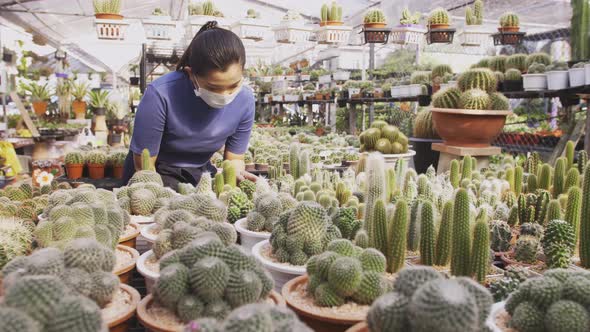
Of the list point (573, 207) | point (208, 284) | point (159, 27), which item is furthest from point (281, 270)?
point (159, 27)

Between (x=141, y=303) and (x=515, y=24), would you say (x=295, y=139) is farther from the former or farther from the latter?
(x=141, y=303)

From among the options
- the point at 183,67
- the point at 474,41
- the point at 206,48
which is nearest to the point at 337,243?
the point at 206,48

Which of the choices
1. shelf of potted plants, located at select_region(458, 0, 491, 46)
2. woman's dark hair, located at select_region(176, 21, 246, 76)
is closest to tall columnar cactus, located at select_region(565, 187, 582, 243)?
woman's dark hair, located at select_region(176, 21, 246, 76)

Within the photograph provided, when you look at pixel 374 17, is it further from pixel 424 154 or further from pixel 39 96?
pixel 39 96

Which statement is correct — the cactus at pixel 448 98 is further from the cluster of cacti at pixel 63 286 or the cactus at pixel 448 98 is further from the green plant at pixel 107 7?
the green plant at pixel 107 7

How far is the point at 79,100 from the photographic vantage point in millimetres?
9484

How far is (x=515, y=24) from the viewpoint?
266 inches

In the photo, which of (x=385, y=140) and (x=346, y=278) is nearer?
(x=346, y=278)

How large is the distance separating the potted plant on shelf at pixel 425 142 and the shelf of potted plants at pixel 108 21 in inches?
130

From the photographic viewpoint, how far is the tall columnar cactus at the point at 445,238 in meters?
1.57

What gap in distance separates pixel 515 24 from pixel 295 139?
3.33m

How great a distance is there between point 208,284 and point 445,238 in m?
0.82

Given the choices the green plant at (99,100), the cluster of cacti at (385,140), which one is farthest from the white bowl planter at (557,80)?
the green plant at (99,100)

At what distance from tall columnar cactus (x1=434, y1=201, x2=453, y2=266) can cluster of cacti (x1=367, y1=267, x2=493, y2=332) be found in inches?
23.8
